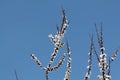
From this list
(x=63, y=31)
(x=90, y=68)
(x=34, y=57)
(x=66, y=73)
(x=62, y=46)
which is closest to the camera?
(x=90, y=68)

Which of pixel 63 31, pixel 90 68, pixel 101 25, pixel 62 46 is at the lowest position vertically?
pixel 90 68

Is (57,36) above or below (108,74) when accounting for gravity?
above

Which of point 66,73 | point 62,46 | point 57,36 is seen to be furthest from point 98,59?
point 57,36

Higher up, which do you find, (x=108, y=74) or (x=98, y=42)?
(x=98, y=42)

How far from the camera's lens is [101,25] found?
6566 mm

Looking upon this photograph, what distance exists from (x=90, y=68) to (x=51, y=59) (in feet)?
4.53

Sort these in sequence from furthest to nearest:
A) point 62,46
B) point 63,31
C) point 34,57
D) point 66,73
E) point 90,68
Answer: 1. point 34,57
2. point 63,31
3. point 62,46
4. point 66,73
5. point 90,68

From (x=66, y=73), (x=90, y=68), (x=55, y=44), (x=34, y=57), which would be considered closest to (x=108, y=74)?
(x=90, y=68)

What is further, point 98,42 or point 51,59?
point 51,59

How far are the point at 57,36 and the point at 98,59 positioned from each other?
3.00 metres

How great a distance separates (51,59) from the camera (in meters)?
8.09

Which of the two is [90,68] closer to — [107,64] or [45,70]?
[107,64]

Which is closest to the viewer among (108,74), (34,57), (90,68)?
(108,74)

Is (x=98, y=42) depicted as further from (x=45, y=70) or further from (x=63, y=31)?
(x=63, y=31)
